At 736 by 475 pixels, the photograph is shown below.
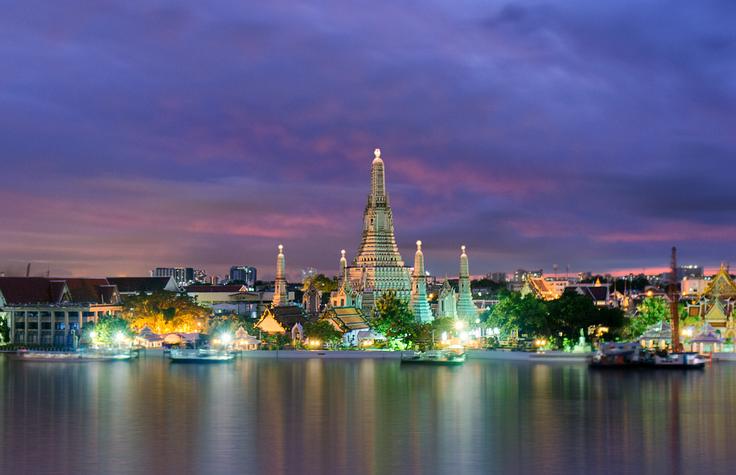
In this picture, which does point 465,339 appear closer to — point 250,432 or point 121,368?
point 121,368

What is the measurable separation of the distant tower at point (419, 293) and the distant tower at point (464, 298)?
4864 mm

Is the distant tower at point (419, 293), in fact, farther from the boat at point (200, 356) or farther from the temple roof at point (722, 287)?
the temple roof at point (722, 287)

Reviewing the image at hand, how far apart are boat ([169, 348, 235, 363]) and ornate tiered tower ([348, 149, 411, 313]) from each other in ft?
64.9

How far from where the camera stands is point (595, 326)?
75.1m

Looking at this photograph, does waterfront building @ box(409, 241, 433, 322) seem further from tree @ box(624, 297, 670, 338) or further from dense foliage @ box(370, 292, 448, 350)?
tree @ box(624, 297, 670, 338)

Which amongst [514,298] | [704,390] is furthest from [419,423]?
[514,298]

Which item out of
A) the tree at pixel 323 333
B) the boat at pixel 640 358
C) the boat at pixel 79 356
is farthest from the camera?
the tree at pixel 323 333

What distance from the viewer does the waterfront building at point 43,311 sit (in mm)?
78750

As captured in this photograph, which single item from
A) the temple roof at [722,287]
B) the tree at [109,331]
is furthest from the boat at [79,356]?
the temple roof at [722,287]

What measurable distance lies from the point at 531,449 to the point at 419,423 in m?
6.38

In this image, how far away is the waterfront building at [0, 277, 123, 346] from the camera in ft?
258

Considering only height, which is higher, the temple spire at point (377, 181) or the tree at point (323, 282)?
the temple spire at point (377, 181)

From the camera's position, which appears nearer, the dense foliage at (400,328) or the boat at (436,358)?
the boat at (436,358)

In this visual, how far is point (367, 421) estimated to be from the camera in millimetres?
37094
